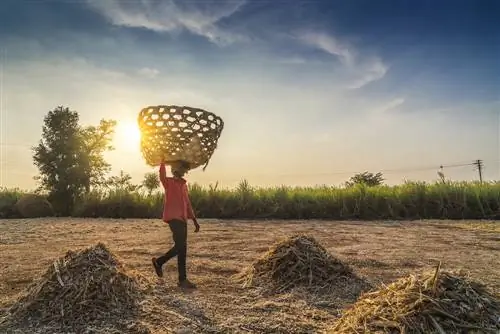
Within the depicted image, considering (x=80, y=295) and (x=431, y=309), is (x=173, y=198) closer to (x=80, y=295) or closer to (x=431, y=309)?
(x=80, y=295)

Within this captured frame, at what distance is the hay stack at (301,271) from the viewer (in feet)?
14.9

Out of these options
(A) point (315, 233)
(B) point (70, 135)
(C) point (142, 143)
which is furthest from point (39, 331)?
(B) point (70, 135)

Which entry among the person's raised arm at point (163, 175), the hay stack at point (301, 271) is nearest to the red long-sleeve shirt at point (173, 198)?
the person's raised arm at point (163, 175)

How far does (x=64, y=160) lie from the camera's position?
Answer: 1828 cm

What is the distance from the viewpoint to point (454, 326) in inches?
104

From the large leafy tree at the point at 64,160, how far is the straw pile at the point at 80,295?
45.2 feet

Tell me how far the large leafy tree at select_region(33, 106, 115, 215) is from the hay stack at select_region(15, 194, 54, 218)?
2.13ft

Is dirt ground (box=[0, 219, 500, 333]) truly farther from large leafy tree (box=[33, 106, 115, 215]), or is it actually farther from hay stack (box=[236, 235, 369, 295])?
large leafy tree (box=[33, 106, 115, 215])

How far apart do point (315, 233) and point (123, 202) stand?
25.5ft

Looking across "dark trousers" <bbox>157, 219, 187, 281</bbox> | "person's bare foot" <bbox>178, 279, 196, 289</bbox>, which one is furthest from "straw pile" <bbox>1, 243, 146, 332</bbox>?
"dark trousers" <bbox>157, 219, 187, 281</bbox>

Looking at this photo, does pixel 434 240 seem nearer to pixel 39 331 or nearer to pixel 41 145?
pixel 39 331

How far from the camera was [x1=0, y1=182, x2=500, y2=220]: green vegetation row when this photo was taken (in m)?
12.8

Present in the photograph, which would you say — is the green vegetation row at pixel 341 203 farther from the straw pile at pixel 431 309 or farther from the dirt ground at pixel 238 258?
the straw pile at pixel 431 309

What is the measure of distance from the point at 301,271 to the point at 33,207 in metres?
13.9
